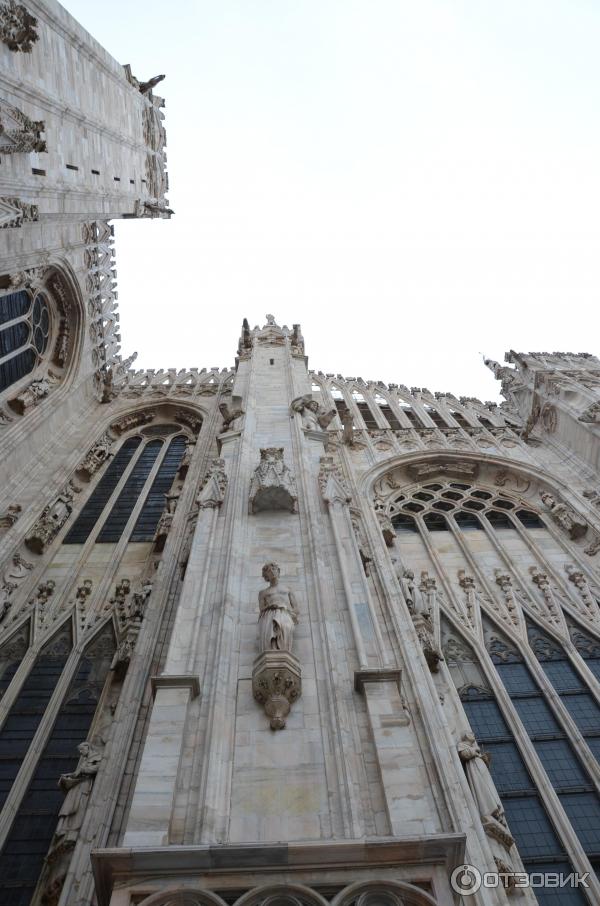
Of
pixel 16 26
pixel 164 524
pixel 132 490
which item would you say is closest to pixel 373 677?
pixel 164 524

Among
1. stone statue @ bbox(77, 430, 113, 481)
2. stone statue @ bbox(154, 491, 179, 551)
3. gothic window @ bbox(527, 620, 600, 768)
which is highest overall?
stone statue @ bbox(77, 430, 113, 481)

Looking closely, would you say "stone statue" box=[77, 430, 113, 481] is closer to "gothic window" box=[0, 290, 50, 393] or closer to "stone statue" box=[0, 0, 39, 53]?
"gothic window" box=[0, 290, 50, 393]

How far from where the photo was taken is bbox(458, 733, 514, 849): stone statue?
9.76 metres

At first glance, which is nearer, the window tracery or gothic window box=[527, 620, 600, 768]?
gothic window box=[527, 620, 600, 768]

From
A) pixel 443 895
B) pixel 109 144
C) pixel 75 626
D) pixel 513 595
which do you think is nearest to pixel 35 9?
pixel 109 144

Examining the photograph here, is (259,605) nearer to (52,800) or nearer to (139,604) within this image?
(52,800)

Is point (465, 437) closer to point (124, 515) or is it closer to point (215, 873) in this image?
point (124, 515)

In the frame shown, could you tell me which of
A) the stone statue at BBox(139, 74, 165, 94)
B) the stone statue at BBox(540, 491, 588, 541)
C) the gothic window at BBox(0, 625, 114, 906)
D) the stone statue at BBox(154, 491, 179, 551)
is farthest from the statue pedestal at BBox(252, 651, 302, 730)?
the stone statue at BBox(139, 74, 165, 94)

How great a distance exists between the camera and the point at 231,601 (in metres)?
10.4

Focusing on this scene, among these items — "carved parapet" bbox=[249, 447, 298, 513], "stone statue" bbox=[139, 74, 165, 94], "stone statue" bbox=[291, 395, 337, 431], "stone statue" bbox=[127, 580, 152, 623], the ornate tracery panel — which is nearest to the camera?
the ornate tracery panel

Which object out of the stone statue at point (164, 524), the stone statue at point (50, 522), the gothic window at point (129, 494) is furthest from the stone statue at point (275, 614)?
the gothic window at point (129, 494)

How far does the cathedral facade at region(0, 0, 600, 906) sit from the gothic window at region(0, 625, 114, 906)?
4cm

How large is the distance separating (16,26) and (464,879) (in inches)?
740

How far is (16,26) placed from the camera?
1652 centimetres
